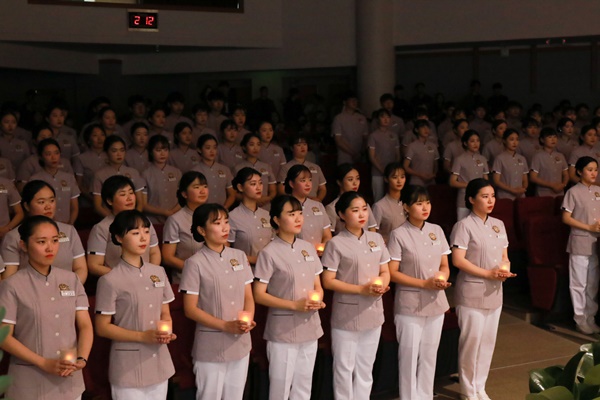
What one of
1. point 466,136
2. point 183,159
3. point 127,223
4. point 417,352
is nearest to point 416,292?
point 417,352

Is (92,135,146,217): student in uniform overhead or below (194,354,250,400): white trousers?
overhead

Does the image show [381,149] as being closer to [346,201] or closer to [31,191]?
[346,201]

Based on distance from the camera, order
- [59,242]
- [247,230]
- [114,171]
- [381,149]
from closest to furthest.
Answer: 1. [59,242]
2. [247,230]
3. [114,171]
4. [381,149]

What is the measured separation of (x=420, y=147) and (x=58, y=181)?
12.9ft

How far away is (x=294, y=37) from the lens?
12.3 metres

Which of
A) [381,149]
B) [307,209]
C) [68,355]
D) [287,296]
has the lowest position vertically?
[68,355]

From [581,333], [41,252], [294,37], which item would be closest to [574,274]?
[581,333]

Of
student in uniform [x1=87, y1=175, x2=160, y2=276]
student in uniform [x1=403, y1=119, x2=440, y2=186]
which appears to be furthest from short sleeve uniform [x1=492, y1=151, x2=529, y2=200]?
student in uniform [x1=87, y1=175, x2=160, y2=276]

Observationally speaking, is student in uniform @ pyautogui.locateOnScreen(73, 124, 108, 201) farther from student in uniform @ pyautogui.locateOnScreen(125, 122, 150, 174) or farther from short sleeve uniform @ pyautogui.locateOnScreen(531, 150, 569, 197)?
short sleeve uniform @ pyautogui.locateOnScreen(531, 150, 569, 197)

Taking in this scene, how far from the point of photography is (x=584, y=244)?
7.29m

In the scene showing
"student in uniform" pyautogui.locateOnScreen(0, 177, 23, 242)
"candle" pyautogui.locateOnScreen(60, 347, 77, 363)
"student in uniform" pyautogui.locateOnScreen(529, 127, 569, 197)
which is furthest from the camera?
"student in uniform" pyautogui.locateOnScreen(529, 127, 569, 197)

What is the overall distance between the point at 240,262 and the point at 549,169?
506 centimetres

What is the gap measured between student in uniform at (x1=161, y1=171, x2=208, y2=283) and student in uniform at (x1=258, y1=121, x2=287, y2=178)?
2.71 meters

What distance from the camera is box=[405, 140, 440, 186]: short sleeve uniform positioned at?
9.30m
